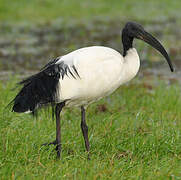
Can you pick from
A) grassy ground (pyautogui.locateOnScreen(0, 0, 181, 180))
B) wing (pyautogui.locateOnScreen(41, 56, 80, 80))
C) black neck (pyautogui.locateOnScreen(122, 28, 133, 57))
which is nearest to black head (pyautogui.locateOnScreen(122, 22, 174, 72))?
black neck (pyautogui.locateOnScreen(122, 28, 133, 57))

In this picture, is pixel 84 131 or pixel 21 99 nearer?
pixel 21 99

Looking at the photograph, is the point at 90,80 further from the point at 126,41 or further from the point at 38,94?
the point at 126,41

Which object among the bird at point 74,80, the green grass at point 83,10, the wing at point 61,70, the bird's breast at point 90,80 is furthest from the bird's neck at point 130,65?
the green grass at point 83,10

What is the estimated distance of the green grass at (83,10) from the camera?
49.2 ft

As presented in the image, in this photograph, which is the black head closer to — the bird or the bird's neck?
the bird's neck

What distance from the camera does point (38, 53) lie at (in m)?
11.1

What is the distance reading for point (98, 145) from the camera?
4836mm

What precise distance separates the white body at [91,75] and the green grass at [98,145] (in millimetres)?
550

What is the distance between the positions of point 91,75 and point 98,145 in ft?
2.97

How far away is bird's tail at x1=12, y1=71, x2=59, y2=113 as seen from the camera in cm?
432

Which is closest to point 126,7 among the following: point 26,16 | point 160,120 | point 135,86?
point 26,16

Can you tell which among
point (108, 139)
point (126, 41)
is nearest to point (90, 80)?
point (126, 41)

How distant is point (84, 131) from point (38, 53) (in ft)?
21.6

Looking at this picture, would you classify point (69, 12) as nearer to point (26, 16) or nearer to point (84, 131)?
point (26, 16)
